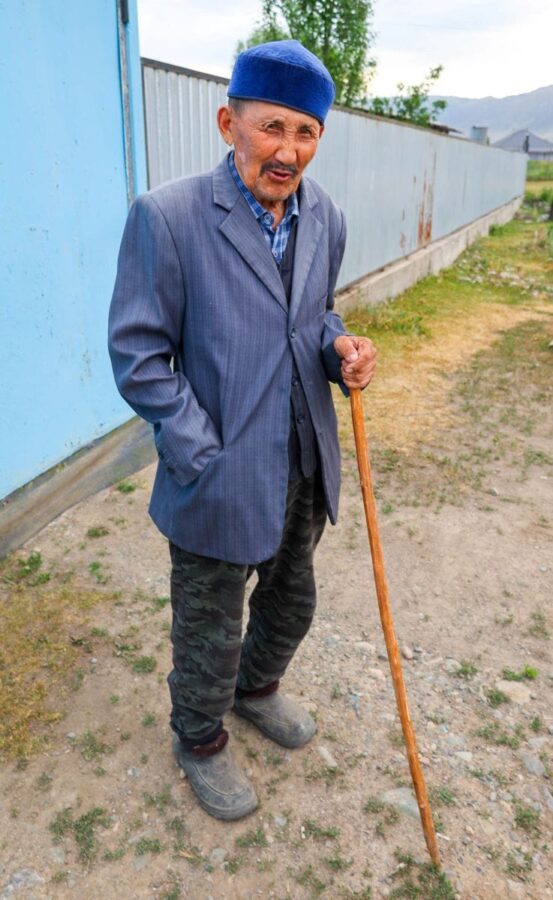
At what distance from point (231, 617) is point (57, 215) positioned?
2480mm

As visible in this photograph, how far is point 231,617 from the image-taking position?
200 centimetres

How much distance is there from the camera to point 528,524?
4.00 m

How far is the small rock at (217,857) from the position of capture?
80.6 inches

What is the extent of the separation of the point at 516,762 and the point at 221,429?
5.32ft

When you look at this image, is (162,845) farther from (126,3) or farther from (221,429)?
(126,3)

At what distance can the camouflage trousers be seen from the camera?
6.48 ft

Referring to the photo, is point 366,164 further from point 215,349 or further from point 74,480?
point 215,349

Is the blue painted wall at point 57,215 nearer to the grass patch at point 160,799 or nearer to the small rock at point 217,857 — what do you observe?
the grass patch at point 160,799

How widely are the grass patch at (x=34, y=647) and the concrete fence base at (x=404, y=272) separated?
5.27 meters

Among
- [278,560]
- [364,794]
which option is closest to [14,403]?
[278,560]

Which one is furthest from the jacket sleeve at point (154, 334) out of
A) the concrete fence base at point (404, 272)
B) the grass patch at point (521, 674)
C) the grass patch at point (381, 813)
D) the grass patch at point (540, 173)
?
the grass patch at point (540, 173)

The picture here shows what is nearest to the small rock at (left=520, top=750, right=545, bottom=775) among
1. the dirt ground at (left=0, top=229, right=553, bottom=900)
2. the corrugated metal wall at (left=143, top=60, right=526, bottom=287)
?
the dirt ground at (left=0, top=229, right=553, bottom=900)

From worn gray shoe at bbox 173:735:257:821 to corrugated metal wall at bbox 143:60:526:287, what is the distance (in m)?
3.56

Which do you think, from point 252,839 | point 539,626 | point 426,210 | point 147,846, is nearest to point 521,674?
point 539,626
